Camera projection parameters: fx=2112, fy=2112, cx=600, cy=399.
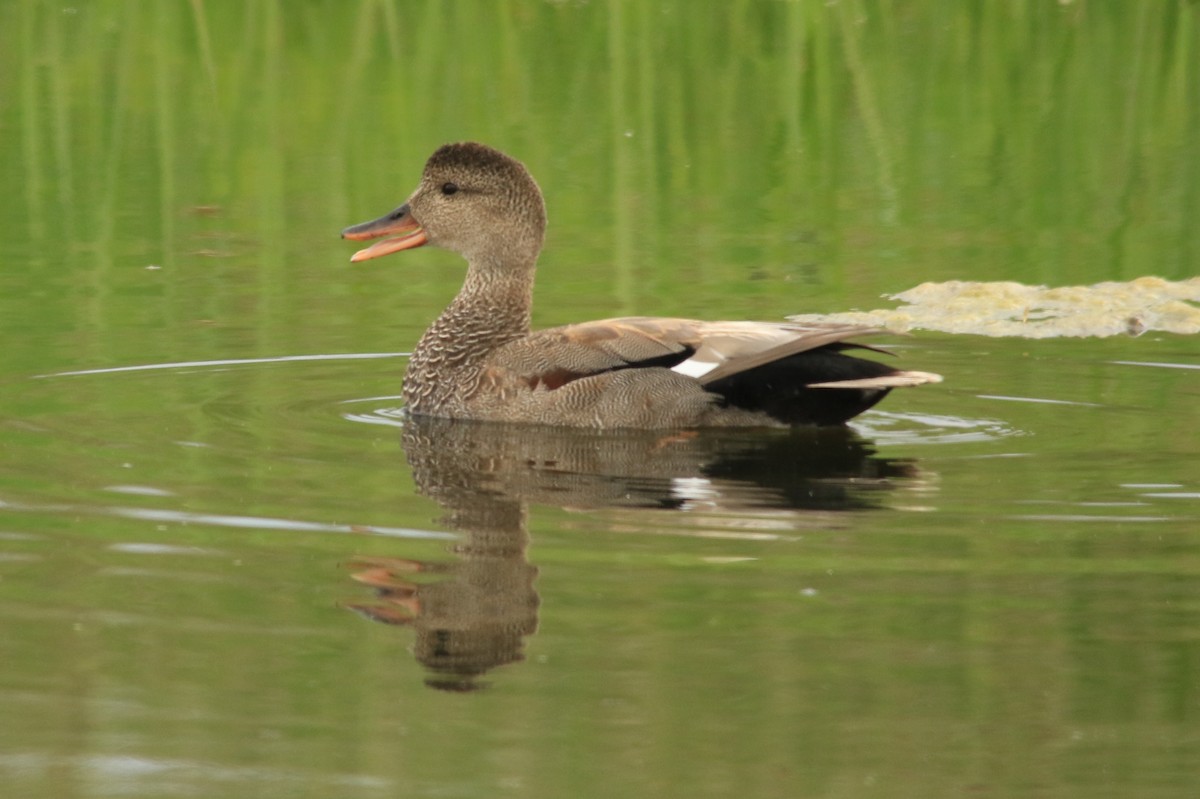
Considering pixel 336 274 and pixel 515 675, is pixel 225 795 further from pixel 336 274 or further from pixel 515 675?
pixel 336 274

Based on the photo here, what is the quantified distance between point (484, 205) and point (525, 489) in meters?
2.69

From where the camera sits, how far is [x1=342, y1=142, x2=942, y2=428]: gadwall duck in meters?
8.34

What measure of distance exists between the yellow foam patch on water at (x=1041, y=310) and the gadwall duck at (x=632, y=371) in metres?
1.44

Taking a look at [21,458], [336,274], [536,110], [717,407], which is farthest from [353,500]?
[536,110]

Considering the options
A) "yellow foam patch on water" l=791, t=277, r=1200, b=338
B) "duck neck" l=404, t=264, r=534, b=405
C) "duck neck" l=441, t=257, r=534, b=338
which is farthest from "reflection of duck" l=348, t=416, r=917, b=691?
"yellow foam patch on water" l=791, t=277, r=1200, b=338

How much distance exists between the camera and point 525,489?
735 cm

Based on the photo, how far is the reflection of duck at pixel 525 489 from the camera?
5602mm

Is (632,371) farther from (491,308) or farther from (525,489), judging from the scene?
(525,489)

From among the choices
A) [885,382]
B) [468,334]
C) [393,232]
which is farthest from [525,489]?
[393,232]

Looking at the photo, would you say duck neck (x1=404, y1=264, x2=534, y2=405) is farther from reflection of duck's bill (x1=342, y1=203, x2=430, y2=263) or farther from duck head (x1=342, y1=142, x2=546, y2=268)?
reflection of duck's bill (x1=342, y1=203, x2=430, y2=263)

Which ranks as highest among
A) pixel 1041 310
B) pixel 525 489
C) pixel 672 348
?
pixel 1041 310

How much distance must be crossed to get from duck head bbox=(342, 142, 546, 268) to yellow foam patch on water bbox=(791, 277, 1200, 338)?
1.46 meters

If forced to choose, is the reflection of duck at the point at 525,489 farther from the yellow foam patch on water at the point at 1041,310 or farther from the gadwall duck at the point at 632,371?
the yellow foam patch on water at the point at 1041,310

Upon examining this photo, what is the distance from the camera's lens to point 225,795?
4348 mm
